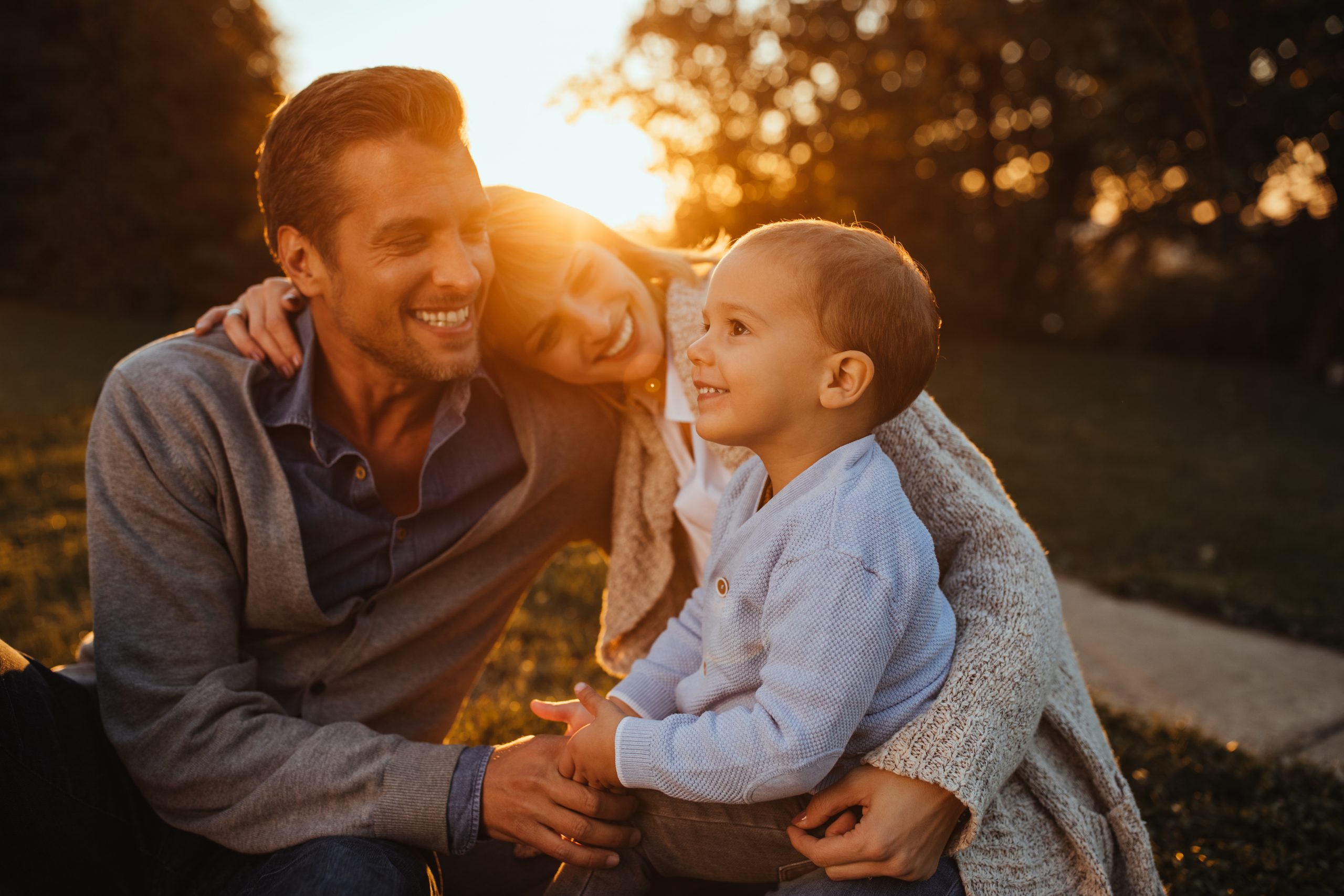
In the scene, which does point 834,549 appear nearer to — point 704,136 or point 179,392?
point 179,392

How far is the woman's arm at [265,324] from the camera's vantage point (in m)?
2.14

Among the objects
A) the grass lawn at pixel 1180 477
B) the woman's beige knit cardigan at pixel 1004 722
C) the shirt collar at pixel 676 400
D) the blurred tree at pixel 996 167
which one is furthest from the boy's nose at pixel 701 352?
the blurred tree at pixel 996 167

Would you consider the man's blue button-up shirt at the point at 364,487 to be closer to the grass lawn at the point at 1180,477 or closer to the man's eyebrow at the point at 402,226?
the man's eyebrow at the point at 402,226

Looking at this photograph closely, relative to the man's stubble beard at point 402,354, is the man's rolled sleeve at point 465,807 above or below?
below

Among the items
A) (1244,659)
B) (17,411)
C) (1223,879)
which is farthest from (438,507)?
(17,411)

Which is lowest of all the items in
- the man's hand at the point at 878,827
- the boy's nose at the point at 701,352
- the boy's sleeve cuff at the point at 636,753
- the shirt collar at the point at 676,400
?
the man's hand at the point at 878,827

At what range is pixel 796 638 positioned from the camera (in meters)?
1.42

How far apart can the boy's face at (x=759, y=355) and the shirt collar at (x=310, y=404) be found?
801 millimetres

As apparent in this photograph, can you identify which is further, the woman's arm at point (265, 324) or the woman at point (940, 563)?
the woman's arm at point (265, 324)

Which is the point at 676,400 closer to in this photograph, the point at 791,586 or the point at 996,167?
the point at 791,586

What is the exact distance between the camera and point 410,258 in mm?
2127

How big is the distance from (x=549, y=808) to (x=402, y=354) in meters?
1.11

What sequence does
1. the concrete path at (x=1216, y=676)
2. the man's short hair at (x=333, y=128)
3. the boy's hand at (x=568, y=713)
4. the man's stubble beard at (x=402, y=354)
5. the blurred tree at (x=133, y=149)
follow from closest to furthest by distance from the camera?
1. the boy's hand at (x=568, y=713)
2. the man's short hair at (x=333, y=128)
3. the man's stubble beard at (x=402, y=354)
4. the concrete path at (x=1216, y=676)
5. the blurred tree at (x=133, y=149)

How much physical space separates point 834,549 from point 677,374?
3.27ft
